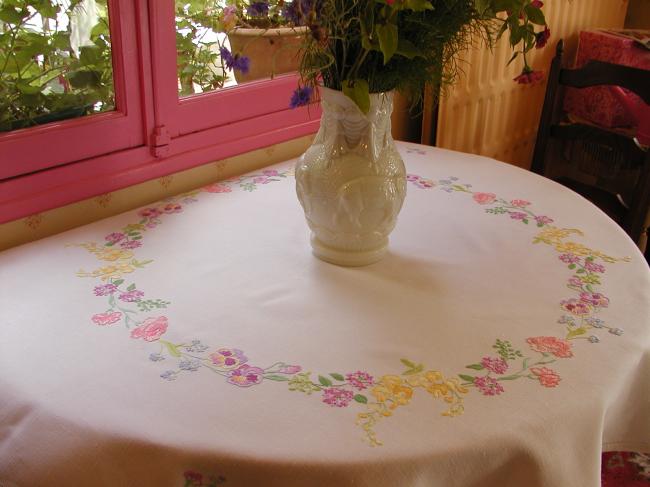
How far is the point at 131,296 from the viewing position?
1130 millimetres

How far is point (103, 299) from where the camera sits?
112cm

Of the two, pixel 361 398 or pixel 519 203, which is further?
pixel 519 203

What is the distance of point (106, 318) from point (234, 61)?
595 millimetres

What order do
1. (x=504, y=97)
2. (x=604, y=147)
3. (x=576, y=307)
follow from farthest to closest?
1. (x=504, y=97)
2. (x=604, y=147)
3. (x=576, y=307)

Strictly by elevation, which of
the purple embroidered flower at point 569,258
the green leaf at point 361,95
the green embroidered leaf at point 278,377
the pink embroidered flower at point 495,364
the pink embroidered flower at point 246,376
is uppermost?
the green leaf at point 361,95

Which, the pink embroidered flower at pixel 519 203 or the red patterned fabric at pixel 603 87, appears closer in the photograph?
the pink embroidered flower at pixel 519 203

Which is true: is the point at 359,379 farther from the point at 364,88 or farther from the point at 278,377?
the point at 364,88

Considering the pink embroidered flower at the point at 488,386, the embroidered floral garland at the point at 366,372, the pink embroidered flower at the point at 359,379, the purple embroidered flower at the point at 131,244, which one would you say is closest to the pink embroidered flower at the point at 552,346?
the embroidered floral garland at the point at 366,372

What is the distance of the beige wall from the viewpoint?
224 cm

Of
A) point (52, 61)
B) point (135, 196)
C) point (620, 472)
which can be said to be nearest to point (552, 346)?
point (620, 472)

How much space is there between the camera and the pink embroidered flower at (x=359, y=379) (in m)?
0.93

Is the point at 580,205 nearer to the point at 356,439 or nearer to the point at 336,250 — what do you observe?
the point at 336,250

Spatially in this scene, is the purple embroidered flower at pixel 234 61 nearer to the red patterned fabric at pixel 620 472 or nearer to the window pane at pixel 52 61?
the window pane at pixel 52 61

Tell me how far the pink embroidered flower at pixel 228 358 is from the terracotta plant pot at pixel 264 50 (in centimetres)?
67
